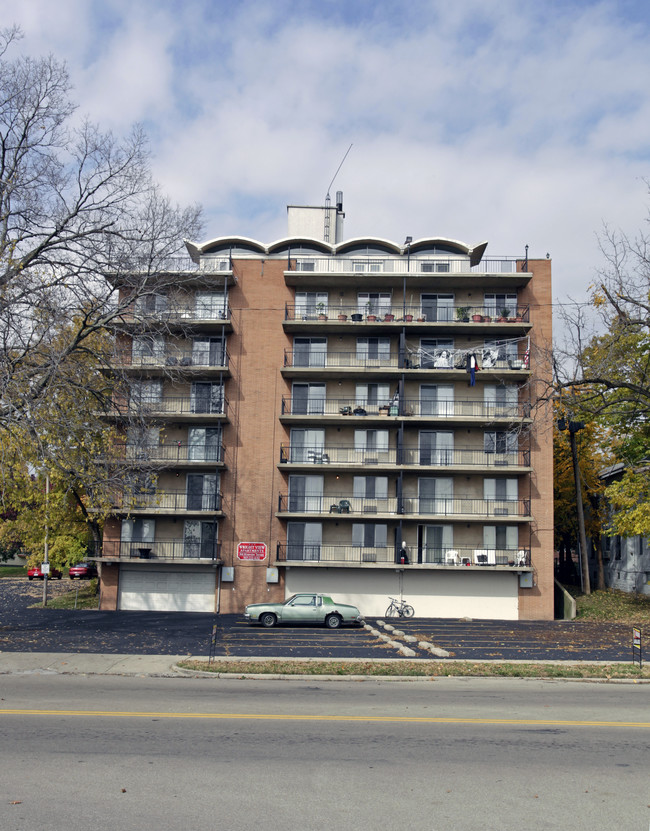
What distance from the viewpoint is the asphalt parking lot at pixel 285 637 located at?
22.3 meters

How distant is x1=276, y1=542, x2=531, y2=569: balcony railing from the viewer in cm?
3697

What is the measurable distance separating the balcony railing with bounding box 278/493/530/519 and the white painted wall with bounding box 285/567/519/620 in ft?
9.51

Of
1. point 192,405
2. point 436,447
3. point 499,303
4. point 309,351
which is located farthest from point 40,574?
point 499,303

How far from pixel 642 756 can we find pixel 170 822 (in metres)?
6.36

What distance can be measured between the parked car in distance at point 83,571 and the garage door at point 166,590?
22069 millimetres

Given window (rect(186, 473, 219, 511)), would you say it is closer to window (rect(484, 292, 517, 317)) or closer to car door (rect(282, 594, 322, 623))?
car door (rect(282, 594, 322, 623))

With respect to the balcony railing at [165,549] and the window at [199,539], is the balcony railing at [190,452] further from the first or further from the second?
the balcony railing at [165,549]

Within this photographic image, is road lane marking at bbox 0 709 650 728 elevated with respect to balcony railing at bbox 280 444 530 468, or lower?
lower

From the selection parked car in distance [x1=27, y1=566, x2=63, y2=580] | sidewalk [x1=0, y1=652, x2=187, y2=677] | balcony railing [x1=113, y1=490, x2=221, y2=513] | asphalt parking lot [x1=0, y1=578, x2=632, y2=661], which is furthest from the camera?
parked car in distance [x1=27, y1=566, x2=63, y2=580]

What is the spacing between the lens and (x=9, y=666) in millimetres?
18859

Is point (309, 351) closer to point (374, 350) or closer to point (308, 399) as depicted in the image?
point (308, 399)

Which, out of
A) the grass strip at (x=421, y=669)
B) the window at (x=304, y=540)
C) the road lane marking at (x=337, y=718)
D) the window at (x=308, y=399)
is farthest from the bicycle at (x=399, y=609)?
the road lane marking at (x=337, y=718)

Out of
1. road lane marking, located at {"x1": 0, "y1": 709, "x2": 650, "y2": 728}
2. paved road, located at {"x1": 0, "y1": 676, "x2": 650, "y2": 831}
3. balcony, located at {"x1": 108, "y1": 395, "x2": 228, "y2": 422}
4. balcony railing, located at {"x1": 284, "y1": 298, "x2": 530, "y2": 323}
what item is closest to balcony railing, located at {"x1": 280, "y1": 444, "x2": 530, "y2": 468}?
balcony, located at {"x1": 108, "y1": 395, "x2": 228, "y2": 422}

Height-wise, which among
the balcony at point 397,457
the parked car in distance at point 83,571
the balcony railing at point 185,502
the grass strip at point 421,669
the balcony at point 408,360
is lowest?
the grass strip at point 421,669
